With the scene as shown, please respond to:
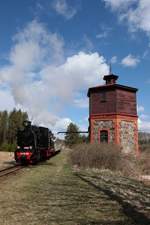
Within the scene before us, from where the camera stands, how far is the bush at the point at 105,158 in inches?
901

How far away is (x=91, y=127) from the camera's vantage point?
1358 inches

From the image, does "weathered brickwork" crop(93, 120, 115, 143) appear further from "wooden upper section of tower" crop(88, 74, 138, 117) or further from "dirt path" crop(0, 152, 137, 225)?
"dirt path" crop(0, 152, 137, 225)

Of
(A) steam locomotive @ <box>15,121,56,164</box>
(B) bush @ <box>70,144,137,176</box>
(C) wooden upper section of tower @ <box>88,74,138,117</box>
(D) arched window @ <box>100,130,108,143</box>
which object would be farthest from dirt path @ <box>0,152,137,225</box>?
(C) wooden upper section of tower @ <box>88,74,138,117</box>

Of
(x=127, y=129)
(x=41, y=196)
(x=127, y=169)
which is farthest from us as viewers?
(x=127, y=129)

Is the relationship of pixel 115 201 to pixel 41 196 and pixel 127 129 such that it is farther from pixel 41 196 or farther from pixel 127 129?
pixel 127 129

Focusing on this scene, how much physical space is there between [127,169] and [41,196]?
12.7 m

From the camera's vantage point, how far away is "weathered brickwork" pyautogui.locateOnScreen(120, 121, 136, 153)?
33116 mm

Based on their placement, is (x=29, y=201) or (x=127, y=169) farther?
(x=127, y=169)

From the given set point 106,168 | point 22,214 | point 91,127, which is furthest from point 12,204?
point 91,127

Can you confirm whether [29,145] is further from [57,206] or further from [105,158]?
[57,206]

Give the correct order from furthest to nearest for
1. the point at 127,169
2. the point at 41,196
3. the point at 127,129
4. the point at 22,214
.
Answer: the point at 127,129 < the point at 127,169 < the point at 41,196 < the point at 22,214

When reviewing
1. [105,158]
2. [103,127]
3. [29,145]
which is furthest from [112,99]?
[105,158]

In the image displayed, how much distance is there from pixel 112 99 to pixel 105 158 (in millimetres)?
12587

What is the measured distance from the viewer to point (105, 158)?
23172 mm
